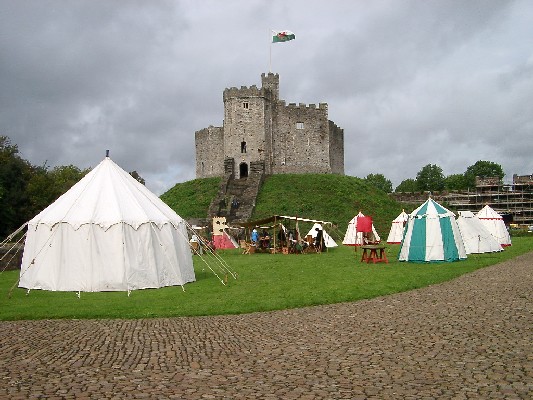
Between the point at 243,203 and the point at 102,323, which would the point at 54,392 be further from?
the point at 243,203

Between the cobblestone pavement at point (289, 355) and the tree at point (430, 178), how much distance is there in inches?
3831

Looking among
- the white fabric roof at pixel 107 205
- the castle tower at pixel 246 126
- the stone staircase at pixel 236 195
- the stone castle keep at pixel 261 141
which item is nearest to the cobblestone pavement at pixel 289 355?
the white fabric roof at pixel 107 205

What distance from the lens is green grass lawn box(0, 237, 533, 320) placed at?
11.1 meters

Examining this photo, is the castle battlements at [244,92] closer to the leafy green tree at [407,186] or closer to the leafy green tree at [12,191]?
the leafy green tree at [12,191]

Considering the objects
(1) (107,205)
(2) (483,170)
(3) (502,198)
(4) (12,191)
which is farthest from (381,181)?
(1) (107,205)

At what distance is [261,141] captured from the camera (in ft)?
159

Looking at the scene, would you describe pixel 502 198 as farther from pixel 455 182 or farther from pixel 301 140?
pixel 301 140

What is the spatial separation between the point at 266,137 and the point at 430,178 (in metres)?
65.9

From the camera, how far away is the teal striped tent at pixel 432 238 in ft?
70.5

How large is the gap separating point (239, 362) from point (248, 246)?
22898 mm

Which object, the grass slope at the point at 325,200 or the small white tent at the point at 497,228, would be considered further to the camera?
the grass slope at the point at 325,200

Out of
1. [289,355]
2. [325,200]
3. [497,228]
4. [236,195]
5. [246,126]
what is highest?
[246,126]

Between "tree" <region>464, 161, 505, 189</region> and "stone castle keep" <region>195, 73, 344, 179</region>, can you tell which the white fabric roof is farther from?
"tree" <region>464, 161, 505, 189</region>

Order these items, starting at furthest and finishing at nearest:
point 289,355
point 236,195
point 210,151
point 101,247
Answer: point 210,151, point 236,195, point 101,247, point 289,355
